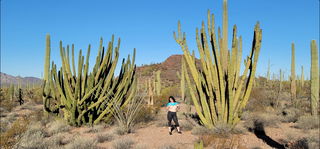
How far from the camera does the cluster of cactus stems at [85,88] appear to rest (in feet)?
30.2

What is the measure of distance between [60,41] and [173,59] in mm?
49827

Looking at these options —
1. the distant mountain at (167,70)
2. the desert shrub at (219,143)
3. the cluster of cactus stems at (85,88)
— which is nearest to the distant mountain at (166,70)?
the distant mountain at (167,70)

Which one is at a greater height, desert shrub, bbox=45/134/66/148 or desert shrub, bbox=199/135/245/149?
desert shrub, bbox=199/135/245/149

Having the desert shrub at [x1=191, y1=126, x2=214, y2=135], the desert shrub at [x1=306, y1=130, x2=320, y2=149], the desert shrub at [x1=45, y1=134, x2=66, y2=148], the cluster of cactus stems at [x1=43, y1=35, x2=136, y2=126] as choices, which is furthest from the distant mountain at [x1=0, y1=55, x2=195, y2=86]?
the desert shrub at [x1=306, y1=130, x2=320, y2=149]

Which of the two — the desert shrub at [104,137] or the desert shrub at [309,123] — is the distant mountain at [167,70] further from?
the desert shrub at [104,137]

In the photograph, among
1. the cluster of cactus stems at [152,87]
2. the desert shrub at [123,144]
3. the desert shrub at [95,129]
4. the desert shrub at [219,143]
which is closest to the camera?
the desert shrub at [219,143]

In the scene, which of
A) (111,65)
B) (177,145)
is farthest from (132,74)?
(177,145)

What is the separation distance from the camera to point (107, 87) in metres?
9.75

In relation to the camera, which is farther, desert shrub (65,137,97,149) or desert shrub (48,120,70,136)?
desert shrub (48,120,70,136)

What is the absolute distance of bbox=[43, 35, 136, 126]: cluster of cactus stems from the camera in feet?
30.2

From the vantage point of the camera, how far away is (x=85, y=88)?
941cm

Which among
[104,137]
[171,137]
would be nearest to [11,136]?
[104,137]

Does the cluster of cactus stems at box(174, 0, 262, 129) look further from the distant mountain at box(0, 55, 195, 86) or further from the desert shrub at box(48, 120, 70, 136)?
the distant mountain at box(0, 55, 195, 86)

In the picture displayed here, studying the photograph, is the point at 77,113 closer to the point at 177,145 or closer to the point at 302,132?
the point at 177,145
